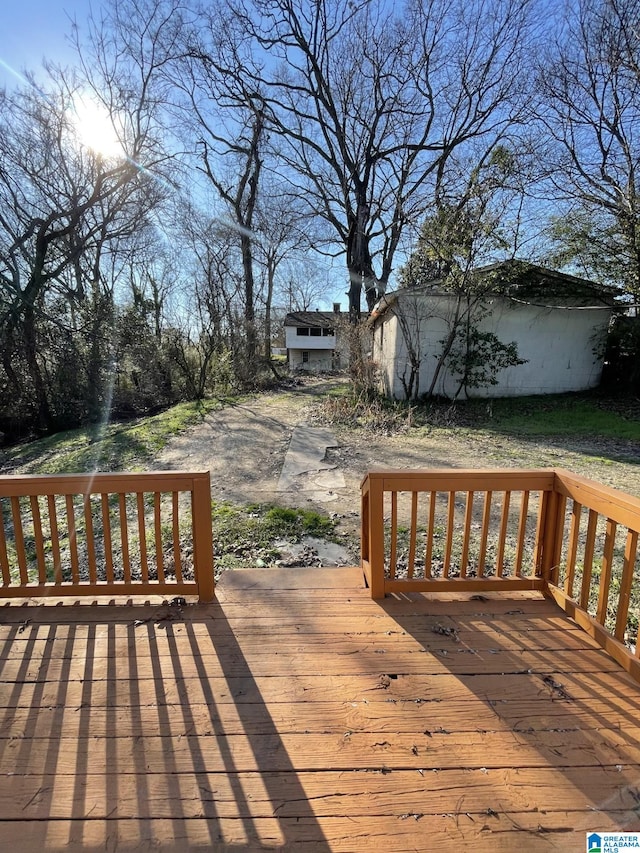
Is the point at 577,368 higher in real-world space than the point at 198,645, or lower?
higher

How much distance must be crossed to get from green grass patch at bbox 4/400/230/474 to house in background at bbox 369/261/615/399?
5445mm

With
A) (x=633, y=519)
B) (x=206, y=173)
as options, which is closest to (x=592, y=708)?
(x=633, y=519)

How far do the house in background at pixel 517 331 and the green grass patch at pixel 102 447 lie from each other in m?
5.45

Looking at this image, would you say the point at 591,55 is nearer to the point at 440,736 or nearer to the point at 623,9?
the point at 623,9

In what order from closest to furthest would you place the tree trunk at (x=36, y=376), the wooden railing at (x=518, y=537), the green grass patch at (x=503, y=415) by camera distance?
the wooden railing at (x=518, y=537)
the green grass patch at (x=503, y=415)
the tree trunk at (x=36, y=376)

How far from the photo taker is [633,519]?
5.75 ft

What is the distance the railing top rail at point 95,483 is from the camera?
226 centimetres

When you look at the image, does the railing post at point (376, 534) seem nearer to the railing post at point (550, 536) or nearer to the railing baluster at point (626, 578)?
the railing post at point (550, 536)

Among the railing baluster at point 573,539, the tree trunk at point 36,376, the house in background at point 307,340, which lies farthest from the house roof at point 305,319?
the railing baluster at point 573,539

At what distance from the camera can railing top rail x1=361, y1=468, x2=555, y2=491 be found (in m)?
2.31

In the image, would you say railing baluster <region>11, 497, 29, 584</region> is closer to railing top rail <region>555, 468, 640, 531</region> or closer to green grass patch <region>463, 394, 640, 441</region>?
railing top rail <region>555, 468, 640, 531</region>

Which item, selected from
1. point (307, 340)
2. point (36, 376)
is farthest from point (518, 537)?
point (307, 340)

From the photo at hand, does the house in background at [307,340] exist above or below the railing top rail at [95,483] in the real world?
above

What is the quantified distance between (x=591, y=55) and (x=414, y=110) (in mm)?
7101
